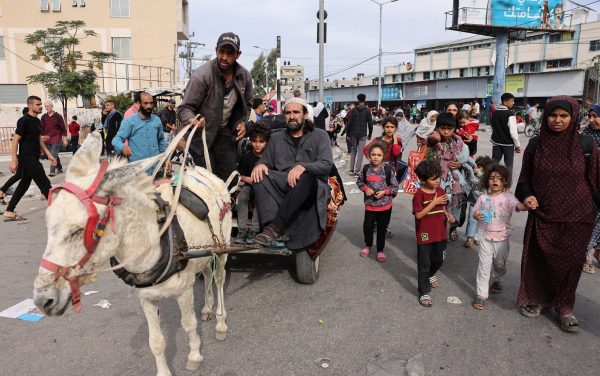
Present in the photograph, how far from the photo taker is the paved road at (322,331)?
3.16m

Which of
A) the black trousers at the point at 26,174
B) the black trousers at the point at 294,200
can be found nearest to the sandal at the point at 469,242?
the black trousers at the point at 294,200

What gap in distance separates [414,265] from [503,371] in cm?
225

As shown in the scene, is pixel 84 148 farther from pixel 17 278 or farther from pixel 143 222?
pixel 17 278

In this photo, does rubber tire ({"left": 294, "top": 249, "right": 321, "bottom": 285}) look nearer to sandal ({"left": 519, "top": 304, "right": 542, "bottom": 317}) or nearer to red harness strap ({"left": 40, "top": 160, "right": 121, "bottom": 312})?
sandal ({"left": 519, "top": 304, "right": 542, "bottom": 317})

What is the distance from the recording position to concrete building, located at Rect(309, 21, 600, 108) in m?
36.8

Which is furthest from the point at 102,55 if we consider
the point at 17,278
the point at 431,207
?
the point at 431,207

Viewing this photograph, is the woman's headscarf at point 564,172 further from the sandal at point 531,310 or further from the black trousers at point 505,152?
the black trousers at point 505,152

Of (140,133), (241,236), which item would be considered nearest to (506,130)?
(241,236)

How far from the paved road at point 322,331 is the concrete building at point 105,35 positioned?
36.0 metres

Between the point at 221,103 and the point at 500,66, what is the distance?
30612 mm

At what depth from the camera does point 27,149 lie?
7250mm

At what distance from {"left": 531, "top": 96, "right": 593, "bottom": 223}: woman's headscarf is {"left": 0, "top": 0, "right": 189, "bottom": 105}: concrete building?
3722 cm

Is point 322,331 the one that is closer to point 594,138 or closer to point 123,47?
point 594,138

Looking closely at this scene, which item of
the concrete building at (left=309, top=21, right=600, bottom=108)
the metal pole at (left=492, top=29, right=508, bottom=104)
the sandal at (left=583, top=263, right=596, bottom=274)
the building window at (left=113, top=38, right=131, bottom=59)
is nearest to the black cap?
the sandal at (left=583, top=263, right=596, bottom=274)
